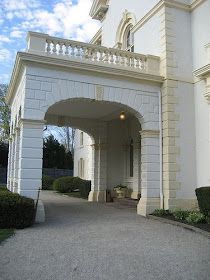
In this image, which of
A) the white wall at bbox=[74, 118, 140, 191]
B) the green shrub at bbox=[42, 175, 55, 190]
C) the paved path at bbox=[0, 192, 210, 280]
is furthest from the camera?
the green shrub at bbox=[42, 175, 55, 190]

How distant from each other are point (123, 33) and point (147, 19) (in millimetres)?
3349

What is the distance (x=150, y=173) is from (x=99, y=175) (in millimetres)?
5272

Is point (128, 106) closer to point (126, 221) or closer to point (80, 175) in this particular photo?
point (126, 221)

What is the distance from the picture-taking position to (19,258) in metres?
5.76

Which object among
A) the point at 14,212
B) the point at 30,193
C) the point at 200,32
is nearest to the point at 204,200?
the point at 30,193

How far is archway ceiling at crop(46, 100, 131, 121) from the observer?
44.4 feet

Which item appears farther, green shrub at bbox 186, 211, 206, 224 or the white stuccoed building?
the white stuccoed building

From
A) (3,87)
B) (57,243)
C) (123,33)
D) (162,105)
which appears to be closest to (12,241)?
(57,243)

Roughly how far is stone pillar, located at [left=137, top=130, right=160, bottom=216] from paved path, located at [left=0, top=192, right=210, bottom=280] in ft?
5.78

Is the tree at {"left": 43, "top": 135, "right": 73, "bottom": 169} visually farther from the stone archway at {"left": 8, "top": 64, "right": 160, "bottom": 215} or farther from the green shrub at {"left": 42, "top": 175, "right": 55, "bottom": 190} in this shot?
the stone archway at {"left": 8, "top": 64, "right": 160, "bottom": 215}

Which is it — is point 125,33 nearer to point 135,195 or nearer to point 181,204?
point 135,195

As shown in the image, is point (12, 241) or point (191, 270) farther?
point (12, 241)

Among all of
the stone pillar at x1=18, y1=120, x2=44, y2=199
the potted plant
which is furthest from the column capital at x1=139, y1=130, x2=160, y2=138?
the potted plant

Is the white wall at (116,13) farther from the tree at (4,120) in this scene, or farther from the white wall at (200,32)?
the tree at (4,120)
